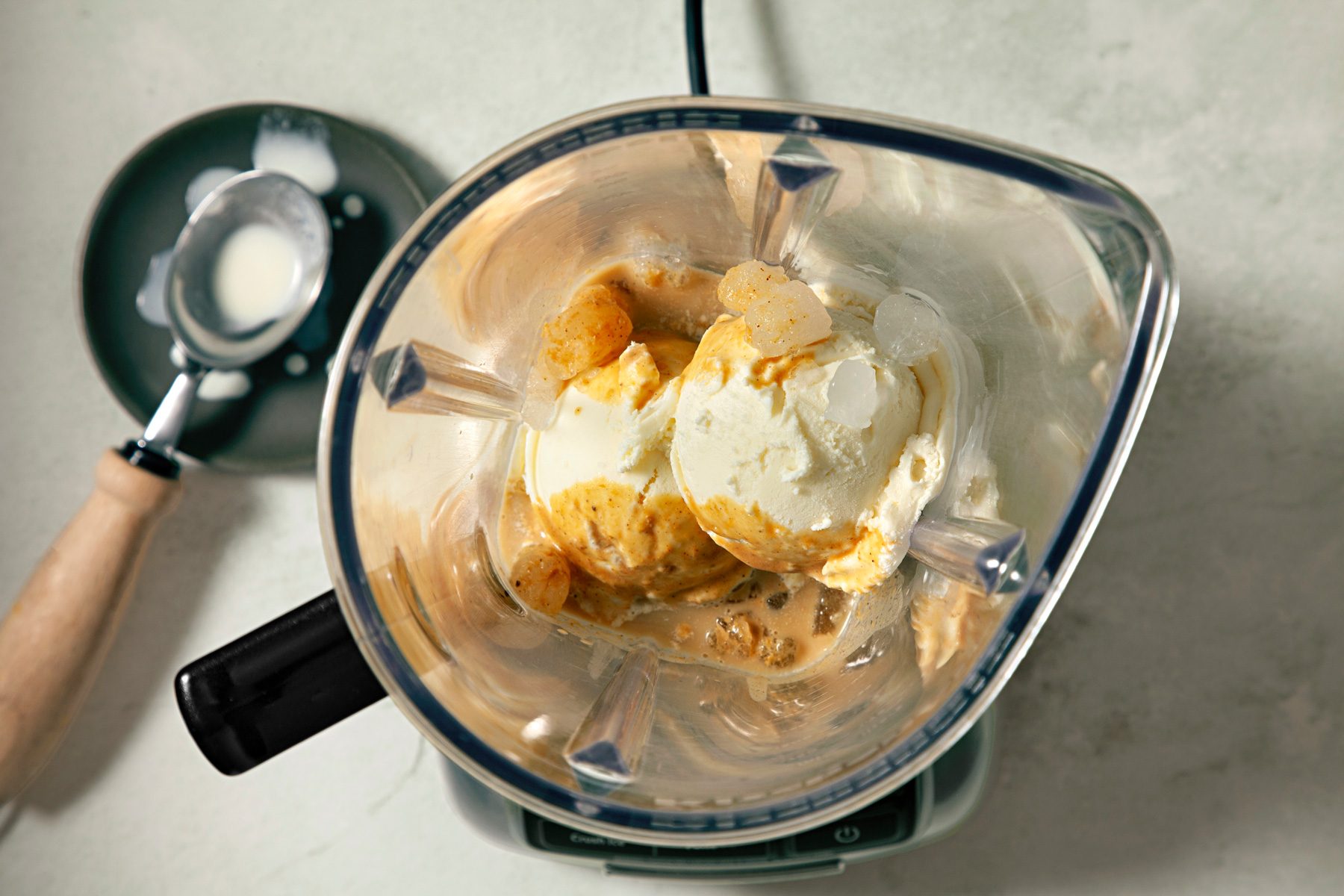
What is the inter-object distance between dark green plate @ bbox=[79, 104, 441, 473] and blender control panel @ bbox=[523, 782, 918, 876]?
1.04ft

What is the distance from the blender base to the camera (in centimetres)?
56

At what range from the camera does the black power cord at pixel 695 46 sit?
0.63m

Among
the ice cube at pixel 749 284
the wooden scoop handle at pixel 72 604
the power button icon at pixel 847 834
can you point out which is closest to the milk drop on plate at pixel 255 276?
the wooden scoop handle at pixel 72 604

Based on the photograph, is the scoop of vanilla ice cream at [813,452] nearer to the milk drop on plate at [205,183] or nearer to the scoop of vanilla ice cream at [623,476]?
the scoop of vanilla ice cream at [623,476]

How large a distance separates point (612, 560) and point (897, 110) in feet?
1.25

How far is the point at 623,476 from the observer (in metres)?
0.46

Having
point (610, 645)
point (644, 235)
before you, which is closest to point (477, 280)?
point (644, 235)

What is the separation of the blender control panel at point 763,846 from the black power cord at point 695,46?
0.47 metres

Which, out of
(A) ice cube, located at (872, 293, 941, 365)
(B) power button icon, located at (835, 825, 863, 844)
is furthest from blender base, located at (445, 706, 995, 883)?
(A) ice cube, located at (872, 293, 941, 365)

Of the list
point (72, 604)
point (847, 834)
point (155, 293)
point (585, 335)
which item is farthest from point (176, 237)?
point (847, 834)

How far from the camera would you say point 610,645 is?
Answer: 505mm

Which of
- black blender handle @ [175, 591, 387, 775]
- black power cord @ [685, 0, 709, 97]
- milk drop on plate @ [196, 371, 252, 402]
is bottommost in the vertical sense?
black blender handle @ [175, 591, 387, 775]

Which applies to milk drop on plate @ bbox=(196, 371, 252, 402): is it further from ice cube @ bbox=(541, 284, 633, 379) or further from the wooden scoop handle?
ice cube @ bbox=(541, 284, 633, 379)

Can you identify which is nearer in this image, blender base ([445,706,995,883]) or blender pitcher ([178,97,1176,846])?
blender pitcher ([178,97,1176,846])
